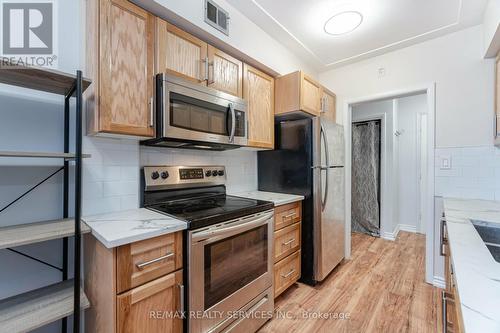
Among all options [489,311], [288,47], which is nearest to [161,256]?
[489,311]

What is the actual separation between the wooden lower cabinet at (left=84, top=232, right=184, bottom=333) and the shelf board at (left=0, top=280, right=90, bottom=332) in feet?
0.38

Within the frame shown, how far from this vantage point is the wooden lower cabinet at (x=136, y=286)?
3.32 feet

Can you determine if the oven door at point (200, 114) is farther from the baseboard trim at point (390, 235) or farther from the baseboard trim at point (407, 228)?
the baseboard trim at point (407, 228)

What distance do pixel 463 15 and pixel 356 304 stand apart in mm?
2583

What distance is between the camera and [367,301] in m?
1.99

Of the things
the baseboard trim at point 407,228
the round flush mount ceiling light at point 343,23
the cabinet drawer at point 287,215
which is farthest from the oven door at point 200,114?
the baseboard trim at point 407,228

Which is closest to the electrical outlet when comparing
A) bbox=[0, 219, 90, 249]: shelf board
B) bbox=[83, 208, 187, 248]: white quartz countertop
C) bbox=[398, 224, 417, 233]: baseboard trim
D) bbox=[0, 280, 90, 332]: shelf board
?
bbox=[83, 208, 187, 248]: white quartz countertop

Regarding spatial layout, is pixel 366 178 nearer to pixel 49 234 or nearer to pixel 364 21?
pixel 364 21

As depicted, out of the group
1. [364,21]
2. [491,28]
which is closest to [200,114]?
[364,21]

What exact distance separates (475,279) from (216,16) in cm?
196

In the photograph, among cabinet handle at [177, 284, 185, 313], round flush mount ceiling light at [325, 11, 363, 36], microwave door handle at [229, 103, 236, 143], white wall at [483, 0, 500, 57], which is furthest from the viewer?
round flush mount ceiling light at [325, 11, 363, 36]

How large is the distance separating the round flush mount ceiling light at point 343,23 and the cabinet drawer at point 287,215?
5.34ft

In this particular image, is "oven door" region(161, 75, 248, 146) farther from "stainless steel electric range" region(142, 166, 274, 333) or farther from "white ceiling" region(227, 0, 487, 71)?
"white ceiling" region(227, 0, 487, 71)

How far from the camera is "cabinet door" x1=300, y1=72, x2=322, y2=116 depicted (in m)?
2.21
